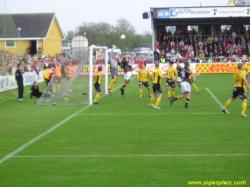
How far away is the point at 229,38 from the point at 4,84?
95.0 feet

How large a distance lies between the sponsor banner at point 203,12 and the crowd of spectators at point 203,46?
3.43 metres

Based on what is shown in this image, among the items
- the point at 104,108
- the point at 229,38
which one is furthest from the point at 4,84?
the point at 229,38

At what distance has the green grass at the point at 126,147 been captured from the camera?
20.5ft

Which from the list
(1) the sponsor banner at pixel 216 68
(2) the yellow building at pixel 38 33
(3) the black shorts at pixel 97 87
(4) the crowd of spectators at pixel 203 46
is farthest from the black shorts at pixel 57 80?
(2) the yellow building at pixel 38 33

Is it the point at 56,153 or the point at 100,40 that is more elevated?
the point at 100,40

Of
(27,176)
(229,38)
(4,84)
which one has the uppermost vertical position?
(229,38)

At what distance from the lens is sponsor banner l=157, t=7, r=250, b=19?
127ft

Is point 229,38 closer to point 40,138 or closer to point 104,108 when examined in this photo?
point 104,108

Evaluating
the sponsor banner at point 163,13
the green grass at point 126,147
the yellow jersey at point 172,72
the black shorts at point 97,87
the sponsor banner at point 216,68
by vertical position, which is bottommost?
the green grass at point 126,147

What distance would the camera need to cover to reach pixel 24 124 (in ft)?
38.2

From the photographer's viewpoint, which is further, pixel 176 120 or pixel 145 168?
pixel 176 120

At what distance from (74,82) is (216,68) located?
24464 millimetres

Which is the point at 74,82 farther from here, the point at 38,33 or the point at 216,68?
the point at 38,33

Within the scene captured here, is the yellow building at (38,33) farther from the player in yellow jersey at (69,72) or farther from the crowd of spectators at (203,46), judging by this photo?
the player in yellow jersey at (69,72)
